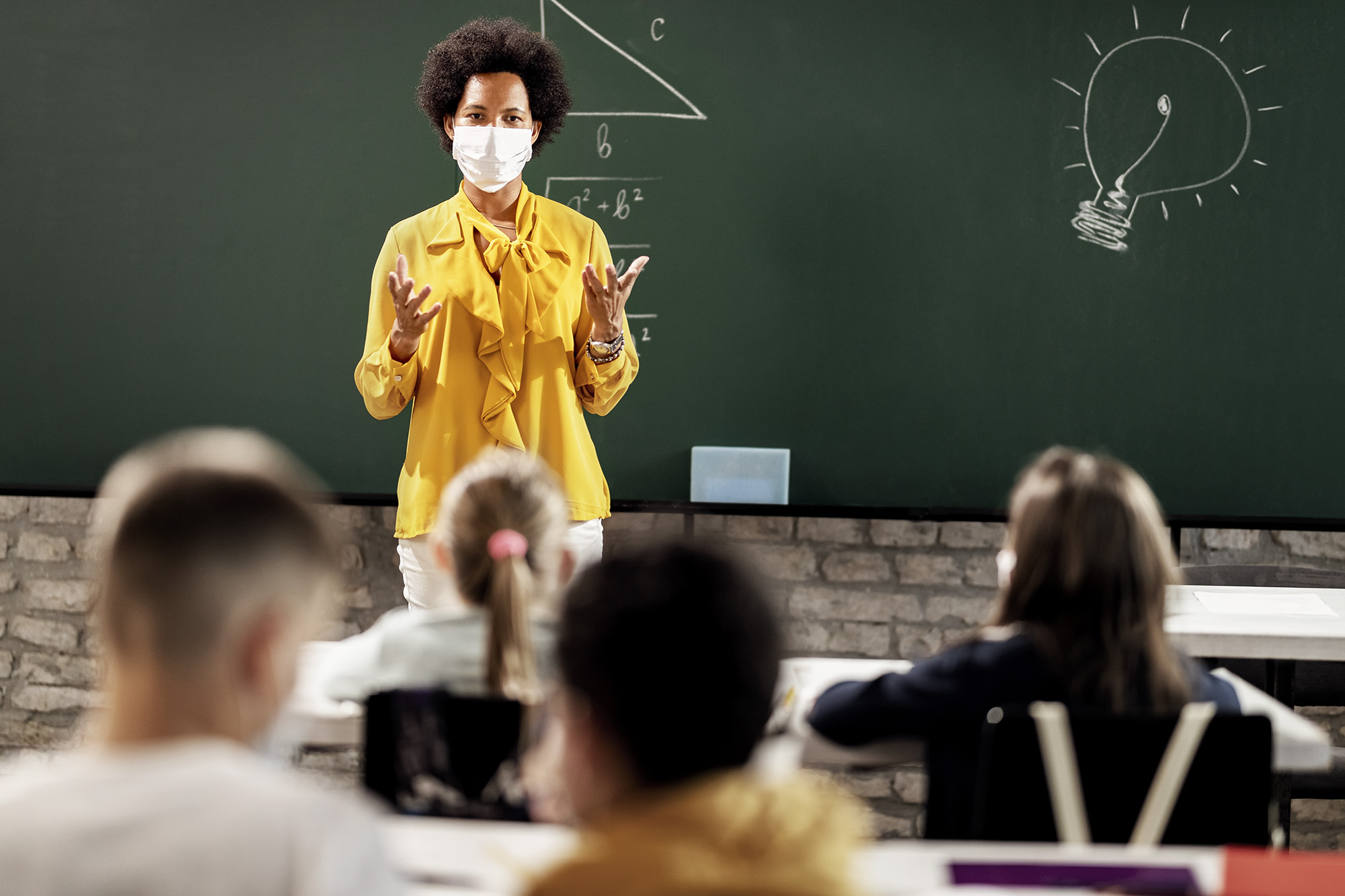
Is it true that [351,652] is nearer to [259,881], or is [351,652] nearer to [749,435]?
[259,881]

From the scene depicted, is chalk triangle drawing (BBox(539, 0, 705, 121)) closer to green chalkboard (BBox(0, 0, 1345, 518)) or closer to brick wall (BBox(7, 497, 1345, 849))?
green chalkboard (BBox(0, 0, 1345, 518))

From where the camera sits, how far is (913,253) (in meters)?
3.28

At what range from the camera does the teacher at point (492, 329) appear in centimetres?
266

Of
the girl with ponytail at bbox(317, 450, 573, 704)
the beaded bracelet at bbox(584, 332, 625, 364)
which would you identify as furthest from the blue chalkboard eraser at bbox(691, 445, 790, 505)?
the girl with ponytail at bbox(317, 450, 573, 704)

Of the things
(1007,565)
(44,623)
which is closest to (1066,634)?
(1007,565)

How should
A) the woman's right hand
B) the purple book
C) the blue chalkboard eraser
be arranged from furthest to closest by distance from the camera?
the blue chalkboard eraser, the woman's right hand, the purple book

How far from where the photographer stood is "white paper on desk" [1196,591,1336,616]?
2582 millimetres

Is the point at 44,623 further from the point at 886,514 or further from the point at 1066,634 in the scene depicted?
the point at 1066,634

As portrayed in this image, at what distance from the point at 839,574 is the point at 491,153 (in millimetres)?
1555

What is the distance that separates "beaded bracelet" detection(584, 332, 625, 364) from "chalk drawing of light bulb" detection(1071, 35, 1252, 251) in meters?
1.39

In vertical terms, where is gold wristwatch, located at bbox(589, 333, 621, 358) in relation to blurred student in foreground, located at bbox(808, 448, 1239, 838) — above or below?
above

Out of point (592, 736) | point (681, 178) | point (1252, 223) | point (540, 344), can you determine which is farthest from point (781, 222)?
point (592, 736)

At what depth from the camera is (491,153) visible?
9.05ft

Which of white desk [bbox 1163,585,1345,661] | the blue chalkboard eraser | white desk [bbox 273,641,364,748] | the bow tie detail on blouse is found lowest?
white desk [bbox 273,641,364,748]
